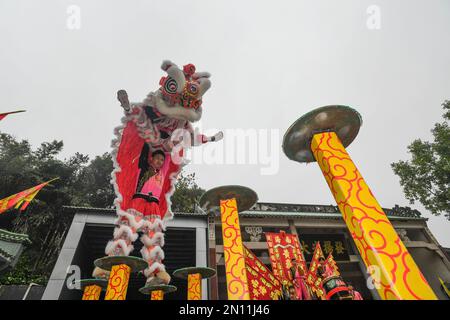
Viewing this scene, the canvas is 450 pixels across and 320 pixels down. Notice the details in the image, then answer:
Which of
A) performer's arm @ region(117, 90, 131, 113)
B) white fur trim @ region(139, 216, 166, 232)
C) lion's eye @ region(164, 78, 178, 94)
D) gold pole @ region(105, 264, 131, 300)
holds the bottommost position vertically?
gold pole @ region(105, 264, 131, 300)

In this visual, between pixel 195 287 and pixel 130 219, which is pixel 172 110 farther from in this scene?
pixel 195 287

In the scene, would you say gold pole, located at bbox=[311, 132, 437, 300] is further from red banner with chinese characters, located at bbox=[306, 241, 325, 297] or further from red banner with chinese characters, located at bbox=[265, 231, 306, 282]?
red banner with chinese characters, located at bbox=[265, 231, 306, 282]

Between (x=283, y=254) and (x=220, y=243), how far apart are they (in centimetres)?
243

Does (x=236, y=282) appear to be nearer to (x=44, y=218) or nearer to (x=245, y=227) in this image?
(x=245, y=227)

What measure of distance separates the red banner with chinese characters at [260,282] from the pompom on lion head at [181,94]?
484 cm

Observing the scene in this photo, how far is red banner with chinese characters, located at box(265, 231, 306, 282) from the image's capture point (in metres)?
8.16

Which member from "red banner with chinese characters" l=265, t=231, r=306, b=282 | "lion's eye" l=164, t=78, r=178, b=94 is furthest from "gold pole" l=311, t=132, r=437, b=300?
"red banner with chinese characters" l=265, t=231, r=306, b=282

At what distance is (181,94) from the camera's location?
4.62 metres

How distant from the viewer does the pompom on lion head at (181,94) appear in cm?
450

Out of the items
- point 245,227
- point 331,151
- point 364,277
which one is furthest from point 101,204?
point 331,151

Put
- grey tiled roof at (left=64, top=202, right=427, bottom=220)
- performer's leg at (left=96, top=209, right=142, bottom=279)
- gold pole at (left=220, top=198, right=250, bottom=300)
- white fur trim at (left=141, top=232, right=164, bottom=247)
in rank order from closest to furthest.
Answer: performer's leg at (left=96, top=209, right=142, bottom=279)
white fur trim at (left=141, top=232, right=164, bottom=247)
gold pole at (left=220, top=198, right=250, bottom=300)
grey tiled roof at (left=64, top=202, right=427, bottom=220)

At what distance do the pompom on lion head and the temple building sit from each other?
209 inches

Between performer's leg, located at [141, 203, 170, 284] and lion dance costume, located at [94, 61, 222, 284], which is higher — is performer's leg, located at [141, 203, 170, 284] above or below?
below

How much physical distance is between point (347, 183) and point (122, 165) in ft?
11.6
